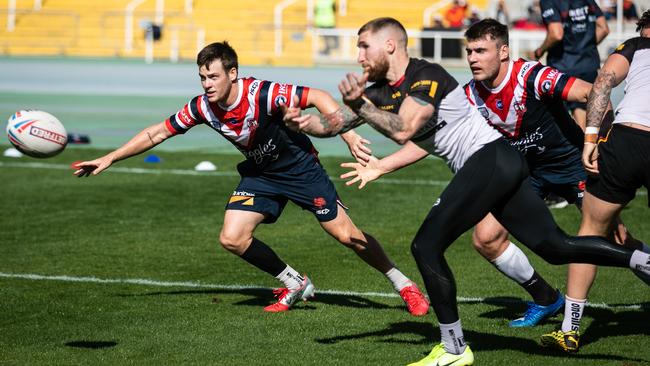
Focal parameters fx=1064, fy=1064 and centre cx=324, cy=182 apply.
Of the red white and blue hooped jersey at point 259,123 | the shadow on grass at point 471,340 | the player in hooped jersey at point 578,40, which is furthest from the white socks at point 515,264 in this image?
the player in hooped jersey at point 578,40

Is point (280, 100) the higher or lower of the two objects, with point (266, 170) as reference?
higher

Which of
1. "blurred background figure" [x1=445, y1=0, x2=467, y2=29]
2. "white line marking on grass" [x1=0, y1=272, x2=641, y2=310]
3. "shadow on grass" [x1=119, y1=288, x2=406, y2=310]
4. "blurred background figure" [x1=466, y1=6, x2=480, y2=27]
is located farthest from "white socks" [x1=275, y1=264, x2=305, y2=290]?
"blurred background figure" [x1=445, y1=0, x2=467, y2=29]

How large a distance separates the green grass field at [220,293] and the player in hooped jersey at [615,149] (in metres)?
0.39

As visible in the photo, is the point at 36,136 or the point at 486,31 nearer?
the point at 486,31

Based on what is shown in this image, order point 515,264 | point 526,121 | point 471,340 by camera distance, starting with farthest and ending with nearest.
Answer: point 526,121 < point 515,264 < point 471,340

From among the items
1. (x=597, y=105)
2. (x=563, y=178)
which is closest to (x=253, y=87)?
(x=563, y=178)

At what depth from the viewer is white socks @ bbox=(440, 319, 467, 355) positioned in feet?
21.0

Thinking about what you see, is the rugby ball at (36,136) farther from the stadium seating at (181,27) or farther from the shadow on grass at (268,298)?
the stadium seating at (181,27)

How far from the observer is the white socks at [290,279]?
27.3ft

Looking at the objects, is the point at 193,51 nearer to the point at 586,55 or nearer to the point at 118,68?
the point at 118,68

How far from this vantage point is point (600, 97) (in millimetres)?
6773

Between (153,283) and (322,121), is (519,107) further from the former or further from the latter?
(153,283)

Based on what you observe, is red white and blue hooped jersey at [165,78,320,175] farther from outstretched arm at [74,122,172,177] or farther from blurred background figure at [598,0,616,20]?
blurred background figure at [598,0,616,20]

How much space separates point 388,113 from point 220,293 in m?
3.16
